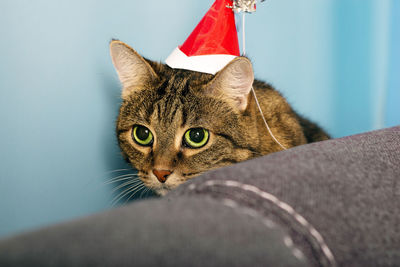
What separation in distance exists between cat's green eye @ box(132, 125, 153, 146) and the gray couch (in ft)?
1.77

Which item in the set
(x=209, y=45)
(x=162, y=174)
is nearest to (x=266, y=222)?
Result: (x=162, y=174)

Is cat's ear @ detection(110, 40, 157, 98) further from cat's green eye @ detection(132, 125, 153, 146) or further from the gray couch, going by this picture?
the gray couch

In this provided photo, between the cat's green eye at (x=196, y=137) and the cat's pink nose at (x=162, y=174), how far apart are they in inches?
4.5

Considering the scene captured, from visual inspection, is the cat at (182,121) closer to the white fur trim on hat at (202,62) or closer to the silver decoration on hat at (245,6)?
the white fur trim on hat at (202,62)

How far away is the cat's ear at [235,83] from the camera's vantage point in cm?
103

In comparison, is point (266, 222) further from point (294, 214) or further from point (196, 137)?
point (196, 137)

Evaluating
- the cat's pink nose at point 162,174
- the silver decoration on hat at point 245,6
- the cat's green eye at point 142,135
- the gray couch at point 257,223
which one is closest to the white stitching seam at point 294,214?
the gray couch at point 257,223

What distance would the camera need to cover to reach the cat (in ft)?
3.40

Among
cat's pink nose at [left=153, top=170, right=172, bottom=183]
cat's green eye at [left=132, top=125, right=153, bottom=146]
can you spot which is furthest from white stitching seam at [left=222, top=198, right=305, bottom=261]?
cat's green eye at [left=132, top=125, right=153, bottom=146]

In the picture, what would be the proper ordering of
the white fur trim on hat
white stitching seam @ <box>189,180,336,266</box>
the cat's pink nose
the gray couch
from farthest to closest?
the white fur trim on hat → the cat's pink nose → white stitching seam @ <box>189,180,336,266</box> → the gray couch

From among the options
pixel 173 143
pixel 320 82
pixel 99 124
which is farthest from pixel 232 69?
pixel 320 82

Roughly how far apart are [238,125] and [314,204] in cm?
57

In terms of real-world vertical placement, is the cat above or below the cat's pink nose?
above

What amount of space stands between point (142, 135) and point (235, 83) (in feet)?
1.09
